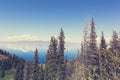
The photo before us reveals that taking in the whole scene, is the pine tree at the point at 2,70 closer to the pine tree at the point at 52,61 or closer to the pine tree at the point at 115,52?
the pine tree at the point at 52,61

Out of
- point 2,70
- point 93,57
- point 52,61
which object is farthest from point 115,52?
point 2,70

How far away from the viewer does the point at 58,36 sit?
86.6 metres

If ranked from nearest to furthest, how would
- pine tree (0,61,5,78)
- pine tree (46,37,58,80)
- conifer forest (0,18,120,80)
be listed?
conifer forest (0,18,120,80) → pine tree (46,37,58,80) → pine tree (0,61,5,78)

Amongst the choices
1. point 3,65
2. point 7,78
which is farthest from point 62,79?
point 3,65

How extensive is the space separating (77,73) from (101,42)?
14429 millimetres

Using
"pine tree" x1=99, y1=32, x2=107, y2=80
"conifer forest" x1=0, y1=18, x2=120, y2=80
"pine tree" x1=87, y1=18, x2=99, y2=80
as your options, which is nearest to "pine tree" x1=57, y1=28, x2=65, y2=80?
"conifer forest" x1=0, y1=18, x2=120, y2=80

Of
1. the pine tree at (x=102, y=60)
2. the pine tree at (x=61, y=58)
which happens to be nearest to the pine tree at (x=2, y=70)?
the pine tree at (x=61, y=58)

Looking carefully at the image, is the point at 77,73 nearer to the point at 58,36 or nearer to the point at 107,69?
the point at 107,69

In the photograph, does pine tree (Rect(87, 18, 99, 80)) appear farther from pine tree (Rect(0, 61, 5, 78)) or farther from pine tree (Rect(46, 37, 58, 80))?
pine tree (Rect(0, 61, 5, 78))

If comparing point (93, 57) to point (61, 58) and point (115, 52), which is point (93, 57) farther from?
point (61, 58)

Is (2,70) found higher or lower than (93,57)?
lower

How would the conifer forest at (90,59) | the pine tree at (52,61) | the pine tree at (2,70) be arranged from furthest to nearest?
the pine tree at (2,70), the pine tree at (52,61), the conifer forest at (90,59)

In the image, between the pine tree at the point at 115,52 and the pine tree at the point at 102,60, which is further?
the pine tree at the point at 102,60

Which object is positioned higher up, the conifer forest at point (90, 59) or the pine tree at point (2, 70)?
the conifer forest at point (90, 59)
